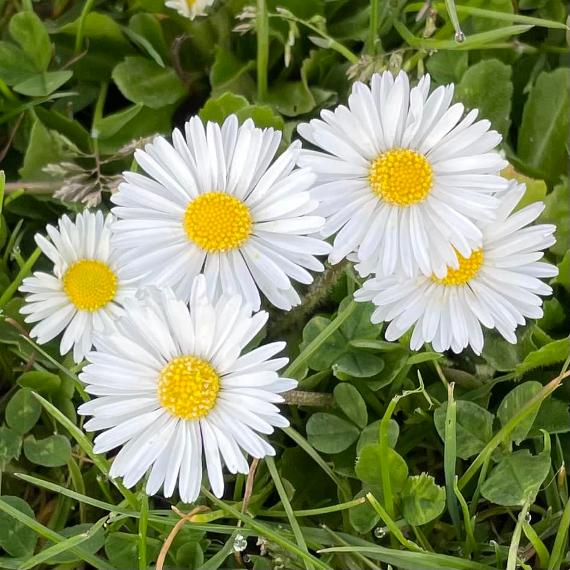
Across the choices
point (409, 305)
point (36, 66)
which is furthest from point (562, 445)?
point (36, 66)

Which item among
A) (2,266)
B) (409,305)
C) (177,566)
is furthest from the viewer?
(2,266)

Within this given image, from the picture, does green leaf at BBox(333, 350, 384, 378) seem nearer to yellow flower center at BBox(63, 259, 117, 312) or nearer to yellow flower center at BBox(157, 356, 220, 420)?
yellow flower center at BBox(157, 356, 220, 420)

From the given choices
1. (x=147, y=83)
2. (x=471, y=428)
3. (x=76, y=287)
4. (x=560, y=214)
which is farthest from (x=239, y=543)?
(x=147, y=83)

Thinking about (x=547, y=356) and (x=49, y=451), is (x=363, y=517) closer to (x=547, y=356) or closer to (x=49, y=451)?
(x=547, y=356)

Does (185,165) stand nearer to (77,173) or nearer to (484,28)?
(77,173)

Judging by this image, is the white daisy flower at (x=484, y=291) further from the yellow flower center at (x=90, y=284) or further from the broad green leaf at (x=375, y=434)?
the yellow flower center at (x=90, y=284)

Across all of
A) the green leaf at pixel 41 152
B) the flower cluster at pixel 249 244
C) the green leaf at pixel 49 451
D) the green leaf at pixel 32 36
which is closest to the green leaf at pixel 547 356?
the flower cluster at pixel 249 244

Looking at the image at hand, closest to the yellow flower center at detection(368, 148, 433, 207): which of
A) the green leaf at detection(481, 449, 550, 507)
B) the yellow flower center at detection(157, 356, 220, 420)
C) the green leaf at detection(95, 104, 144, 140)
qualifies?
the yellow flower center at detection(157, 356, 220, 420)
